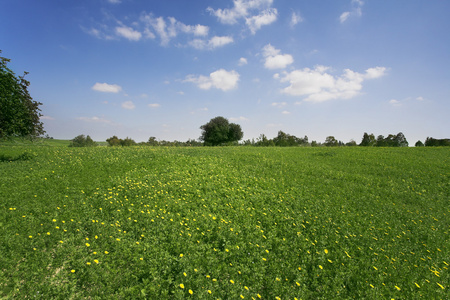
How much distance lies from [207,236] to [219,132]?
55152 millimetres

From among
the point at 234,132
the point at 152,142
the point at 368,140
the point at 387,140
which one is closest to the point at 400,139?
the point at 387,140

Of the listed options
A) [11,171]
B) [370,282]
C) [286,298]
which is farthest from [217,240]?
[11,171]

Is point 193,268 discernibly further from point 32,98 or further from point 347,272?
point 32,98

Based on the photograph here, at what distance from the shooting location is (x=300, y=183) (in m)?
12.9

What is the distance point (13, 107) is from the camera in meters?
14.1

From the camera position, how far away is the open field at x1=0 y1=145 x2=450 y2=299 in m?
Result: 4.54

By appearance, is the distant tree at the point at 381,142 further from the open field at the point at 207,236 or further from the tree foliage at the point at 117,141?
the tree foliage at the point at 117,141

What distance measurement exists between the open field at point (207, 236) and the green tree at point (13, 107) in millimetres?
3852

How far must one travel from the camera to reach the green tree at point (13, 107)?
13445mm

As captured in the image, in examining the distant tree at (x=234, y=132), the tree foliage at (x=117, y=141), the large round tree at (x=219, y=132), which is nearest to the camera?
the tree foliage at (x=117, y=141)

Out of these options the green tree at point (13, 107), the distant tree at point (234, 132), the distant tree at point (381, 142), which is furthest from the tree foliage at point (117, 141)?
the distant tree at point (381, 142)

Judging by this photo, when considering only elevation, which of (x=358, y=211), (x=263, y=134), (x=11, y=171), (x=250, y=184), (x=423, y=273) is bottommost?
(x=423, y=273)

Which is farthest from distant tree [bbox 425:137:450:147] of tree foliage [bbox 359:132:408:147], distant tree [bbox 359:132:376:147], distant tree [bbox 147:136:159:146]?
distant tree [bbox 147:136:159:146]

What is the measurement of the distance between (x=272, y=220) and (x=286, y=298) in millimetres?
3447
